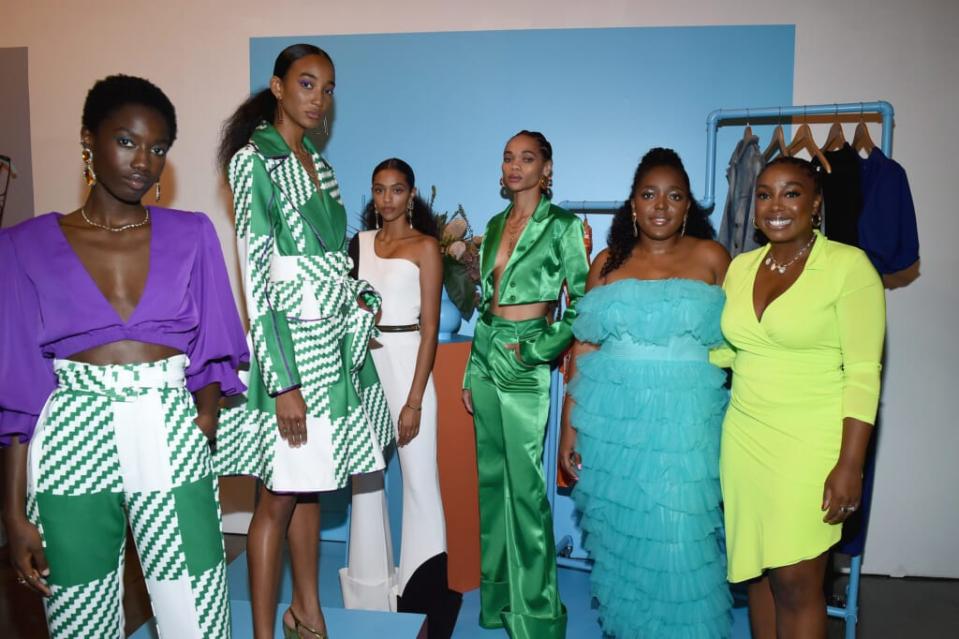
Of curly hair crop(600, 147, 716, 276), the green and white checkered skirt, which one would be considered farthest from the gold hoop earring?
curly hair crop(600, 147, 716, 276)

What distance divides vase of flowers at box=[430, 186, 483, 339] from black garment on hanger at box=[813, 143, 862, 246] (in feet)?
5.13

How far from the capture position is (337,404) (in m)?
2.00

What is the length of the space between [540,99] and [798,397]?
2225mm

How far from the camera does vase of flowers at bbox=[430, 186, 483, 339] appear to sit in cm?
332

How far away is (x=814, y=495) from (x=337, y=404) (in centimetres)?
140

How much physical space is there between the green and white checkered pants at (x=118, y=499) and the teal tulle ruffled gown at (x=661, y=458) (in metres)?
1.33

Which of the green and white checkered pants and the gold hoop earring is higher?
the gold hoop earring

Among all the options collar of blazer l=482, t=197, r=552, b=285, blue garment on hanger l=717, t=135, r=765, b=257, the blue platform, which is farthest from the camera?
blue garment on hanger l=717, t=135, r=765, b=257

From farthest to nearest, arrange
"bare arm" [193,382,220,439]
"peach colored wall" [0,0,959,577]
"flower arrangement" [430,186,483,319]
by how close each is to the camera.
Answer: "peach colored wall" [0,0,959,577], "flower arrangement" [430,186,483,319], "bare arm" [193,382,220,439]

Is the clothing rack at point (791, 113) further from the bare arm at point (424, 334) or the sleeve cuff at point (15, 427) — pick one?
the sleeve cuff at point (15, 427)

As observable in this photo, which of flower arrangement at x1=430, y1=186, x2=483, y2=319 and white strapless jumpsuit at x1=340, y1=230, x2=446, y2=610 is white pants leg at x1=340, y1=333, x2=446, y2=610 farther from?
flower arrangement at x1=430, y1=186, x2=483, y2=319

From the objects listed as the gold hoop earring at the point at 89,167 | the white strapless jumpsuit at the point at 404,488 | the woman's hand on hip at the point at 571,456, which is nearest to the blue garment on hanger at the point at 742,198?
the woman's hand on hip at the point at 571,456

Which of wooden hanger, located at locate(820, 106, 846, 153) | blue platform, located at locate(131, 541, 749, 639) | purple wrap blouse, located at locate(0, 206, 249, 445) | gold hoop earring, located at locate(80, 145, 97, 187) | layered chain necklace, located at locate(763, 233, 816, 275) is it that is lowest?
blue platform, located at locate(131, 541, 749, 639)

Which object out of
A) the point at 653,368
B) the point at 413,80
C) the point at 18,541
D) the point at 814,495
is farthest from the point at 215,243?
the point at 413,80
